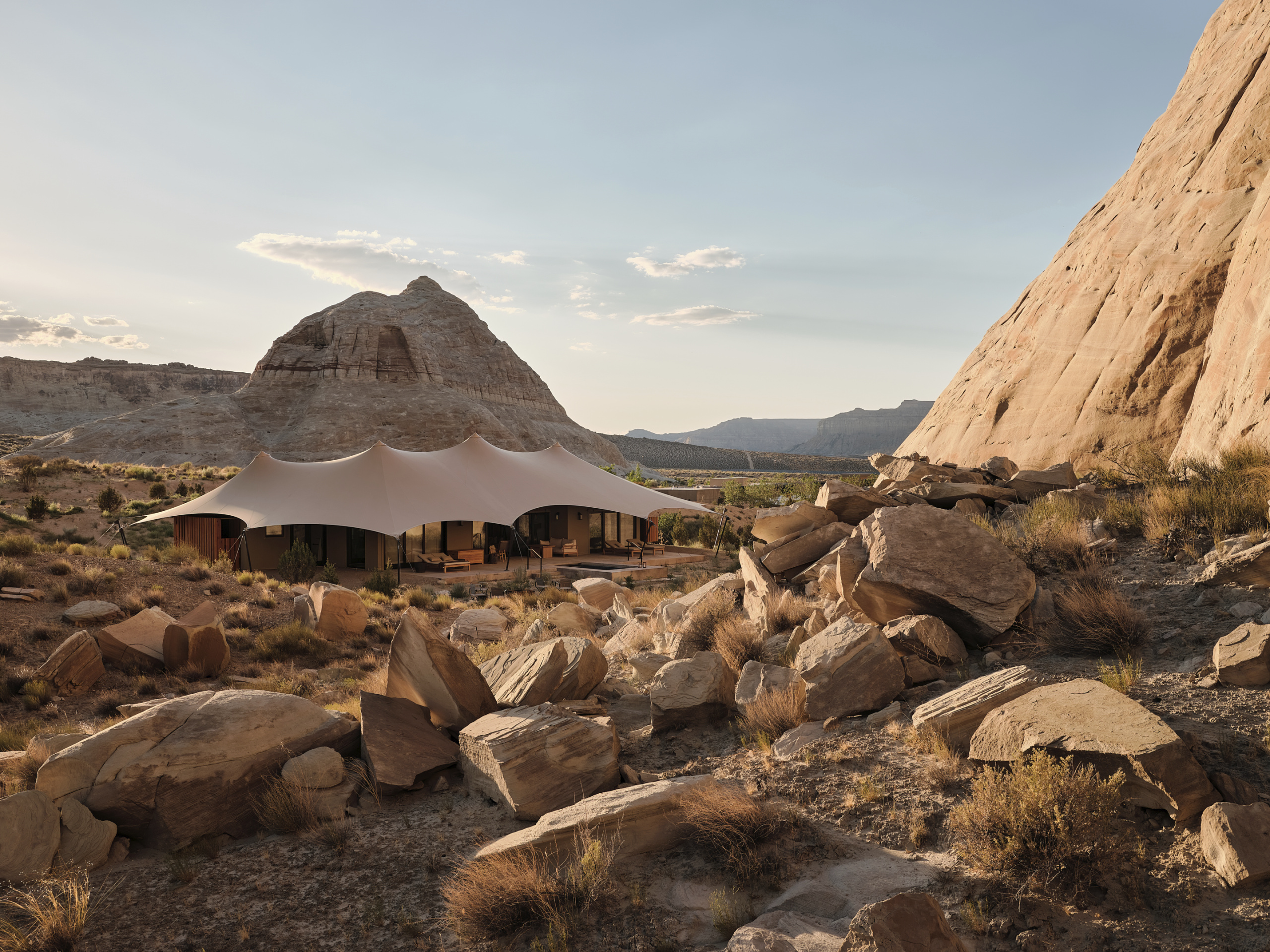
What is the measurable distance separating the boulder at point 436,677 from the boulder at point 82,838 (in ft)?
6.64

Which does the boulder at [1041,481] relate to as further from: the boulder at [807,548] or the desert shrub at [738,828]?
the desert shrub at [738,828]

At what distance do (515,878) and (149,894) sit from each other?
232 centimetres

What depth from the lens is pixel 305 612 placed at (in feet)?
41.8

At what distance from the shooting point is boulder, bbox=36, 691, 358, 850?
15.1 ft

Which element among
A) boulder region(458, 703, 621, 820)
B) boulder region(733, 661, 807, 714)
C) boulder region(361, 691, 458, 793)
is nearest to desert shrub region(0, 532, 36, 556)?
boulder region(361, 691, 458, 793)

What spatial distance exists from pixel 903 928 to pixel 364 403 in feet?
244

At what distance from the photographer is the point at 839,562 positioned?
617 centimetres

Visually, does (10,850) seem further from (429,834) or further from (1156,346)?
(1156,346)

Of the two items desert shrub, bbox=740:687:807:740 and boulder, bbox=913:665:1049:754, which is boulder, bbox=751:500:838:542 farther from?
boulder, bbox=913:665:1049:754

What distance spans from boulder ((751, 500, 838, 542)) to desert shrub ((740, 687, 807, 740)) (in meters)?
3.13

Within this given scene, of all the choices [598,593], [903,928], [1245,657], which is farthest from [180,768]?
[598,593]

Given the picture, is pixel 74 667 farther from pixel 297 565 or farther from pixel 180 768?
pixel 297 565

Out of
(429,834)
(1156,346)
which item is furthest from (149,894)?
(1156,346)

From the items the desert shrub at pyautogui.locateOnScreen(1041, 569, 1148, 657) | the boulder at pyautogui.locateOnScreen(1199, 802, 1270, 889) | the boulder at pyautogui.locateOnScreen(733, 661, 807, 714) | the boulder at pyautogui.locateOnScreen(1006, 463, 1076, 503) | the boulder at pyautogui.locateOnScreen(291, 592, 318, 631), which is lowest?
the boulder at pyautogui.locateOnScreen(291, 592, 318, 631)
